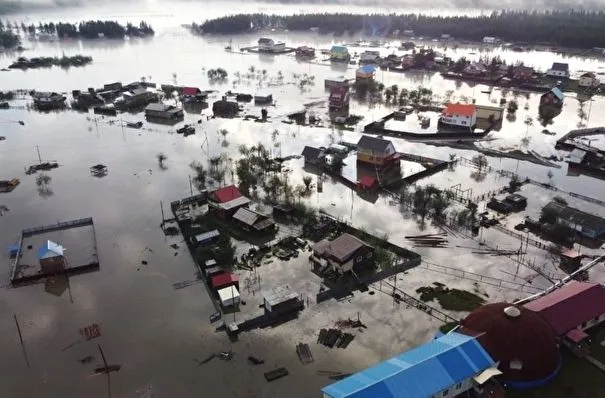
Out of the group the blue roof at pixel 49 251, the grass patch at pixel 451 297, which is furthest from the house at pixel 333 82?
the blue roof at pixel 49 251

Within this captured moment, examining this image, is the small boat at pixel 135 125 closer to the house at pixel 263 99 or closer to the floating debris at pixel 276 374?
the house at pixel 263 99

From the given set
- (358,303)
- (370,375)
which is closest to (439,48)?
(358,303)

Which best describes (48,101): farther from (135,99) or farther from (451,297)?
(451,297)

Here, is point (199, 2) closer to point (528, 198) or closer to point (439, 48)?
point (439, 48)

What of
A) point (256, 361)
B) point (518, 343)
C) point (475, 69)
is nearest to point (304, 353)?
point (256, 361)

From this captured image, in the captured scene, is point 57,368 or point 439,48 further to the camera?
point 439,48
